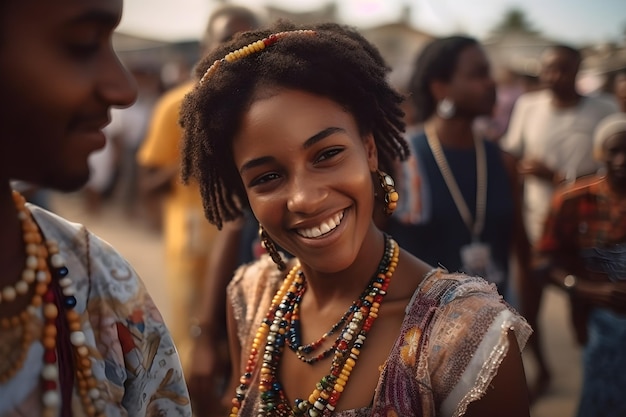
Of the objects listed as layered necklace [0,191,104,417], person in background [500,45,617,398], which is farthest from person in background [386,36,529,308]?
layered necklace [0,191,104,417]

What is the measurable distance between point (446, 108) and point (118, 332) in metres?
2.74

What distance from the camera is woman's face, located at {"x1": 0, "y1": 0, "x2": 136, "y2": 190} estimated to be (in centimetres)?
110

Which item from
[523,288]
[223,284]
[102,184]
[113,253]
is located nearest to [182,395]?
[113,253]

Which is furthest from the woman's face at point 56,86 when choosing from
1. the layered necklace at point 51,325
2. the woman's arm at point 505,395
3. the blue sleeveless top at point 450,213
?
the blue sleeveless top at point 450,213

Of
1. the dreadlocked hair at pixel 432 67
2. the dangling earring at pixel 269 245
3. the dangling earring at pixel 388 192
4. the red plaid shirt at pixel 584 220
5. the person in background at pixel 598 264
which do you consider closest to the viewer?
the dangling earring at pixel 388 192

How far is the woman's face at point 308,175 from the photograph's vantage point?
1.65m

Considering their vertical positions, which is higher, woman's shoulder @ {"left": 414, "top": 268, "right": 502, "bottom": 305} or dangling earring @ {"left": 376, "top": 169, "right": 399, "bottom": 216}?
dangling earring @ {"left": 376, "top": 169, "right": 399, "bottom": 216}

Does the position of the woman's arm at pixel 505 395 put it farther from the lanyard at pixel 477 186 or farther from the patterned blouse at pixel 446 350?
the lanyard at pixel 477 186

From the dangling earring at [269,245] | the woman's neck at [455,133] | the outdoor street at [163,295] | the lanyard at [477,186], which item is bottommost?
the outdoor street at [163,295]

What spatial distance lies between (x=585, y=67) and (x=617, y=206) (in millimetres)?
9766

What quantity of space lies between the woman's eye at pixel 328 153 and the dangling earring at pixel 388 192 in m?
0.22

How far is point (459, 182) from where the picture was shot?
3549 mm

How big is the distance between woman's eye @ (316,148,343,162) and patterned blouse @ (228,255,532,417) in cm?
41

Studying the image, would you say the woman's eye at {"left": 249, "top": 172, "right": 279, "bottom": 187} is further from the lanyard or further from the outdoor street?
the outdoor street
